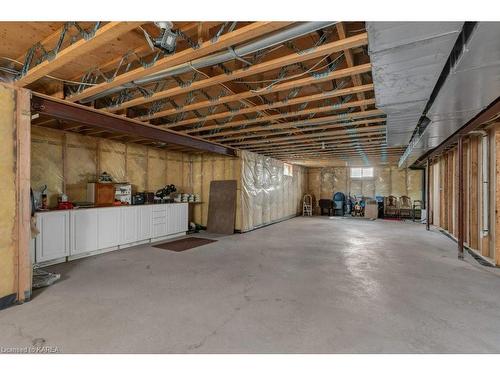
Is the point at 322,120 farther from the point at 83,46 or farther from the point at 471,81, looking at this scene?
the point at 83,46

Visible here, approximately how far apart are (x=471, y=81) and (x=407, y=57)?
0.75 metres

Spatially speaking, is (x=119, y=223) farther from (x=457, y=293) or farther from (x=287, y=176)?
(x=287, y=176)

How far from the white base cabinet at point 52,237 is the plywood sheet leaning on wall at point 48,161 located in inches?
27.4

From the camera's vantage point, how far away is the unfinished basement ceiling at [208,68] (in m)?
1.96

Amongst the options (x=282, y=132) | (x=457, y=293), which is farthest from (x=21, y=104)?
(x=457, y=293)

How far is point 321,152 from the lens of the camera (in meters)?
7.67

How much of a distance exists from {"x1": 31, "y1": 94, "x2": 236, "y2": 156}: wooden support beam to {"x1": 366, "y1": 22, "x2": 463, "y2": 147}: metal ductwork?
3.57 metres

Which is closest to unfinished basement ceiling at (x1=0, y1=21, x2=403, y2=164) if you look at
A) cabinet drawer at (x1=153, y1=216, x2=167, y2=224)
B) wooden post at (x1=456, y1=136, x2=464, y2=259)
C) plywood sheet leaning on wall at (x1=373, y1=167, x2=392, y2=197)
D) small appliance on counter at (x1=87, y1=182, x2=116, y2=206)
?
small appliance on counter at (x1=87, y1=182, x2=116, y2=206)

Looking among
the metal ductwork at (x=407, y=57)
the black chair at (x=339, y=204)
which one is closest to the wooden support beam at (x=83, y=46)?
the metal ductwork at (x=407, y=57)

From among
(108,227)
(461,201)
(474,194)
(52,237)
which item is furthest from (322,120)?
(52,237)

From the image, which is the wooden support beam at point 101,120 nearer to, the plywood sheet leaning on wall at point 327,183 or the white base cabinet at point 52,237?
the white base cabinet at point 52,237

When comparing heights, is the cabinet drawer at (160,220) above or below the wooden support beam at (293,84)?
below

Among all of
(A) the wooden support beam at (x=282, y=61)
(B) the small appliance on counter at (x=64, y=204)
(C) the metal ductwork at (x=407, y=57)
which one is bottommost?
(B) the small appliance on counter at (x=64, y=204)

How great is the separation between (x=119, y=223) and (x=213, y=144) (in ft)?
8.56
